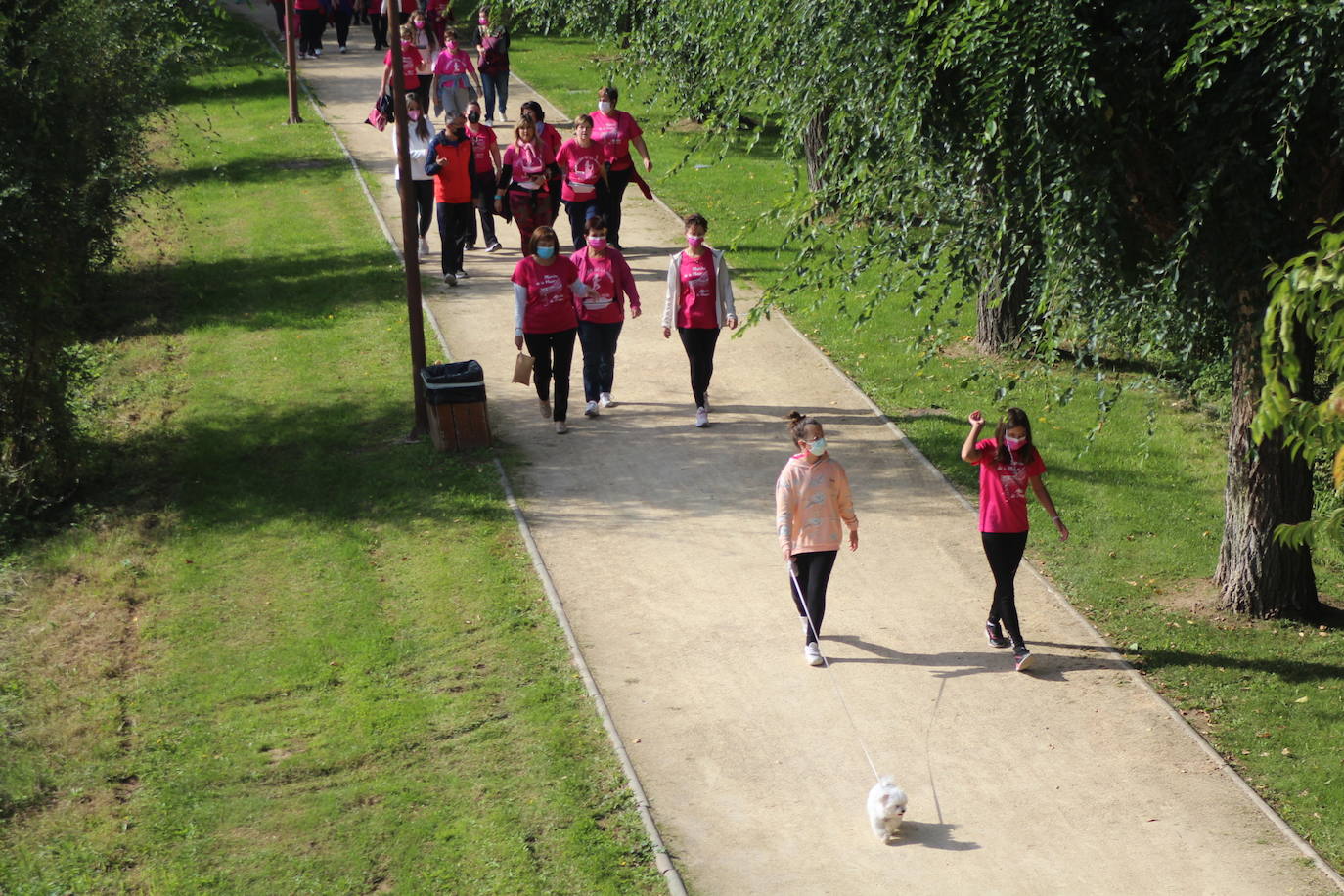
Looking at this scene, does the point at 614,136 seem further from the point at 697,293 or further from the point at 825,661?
the point at 825,661

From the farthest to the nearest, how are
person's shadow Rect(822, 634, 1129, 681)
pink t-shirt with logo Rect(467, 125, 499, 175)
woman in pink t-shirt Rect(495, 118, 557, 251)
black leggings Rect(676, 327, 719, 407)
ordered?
pink t-shirt with logo Rect(467, 125, 499, 175)
woman in pink t-shirt Rect(495, 118, 557, 251)
black leggings Rect(676, 327, 719, 407)
person's shadow Rect(822, 634, 1129, 681)

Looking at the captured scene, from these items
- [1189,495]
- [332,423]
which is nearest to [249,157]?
[332,423]

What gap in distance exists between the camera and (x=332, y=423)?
1321 centimetres

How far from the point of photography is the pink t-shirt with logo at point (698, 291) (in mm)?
12227

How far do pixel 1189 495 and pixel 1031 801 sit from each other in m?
5.02

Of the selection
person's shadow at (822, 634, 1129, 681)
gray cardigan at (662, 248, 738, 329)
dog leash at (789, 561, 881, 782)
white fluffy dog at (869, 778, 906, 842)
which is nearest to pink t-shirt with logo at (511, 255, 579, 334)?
gray cardigan at (662, 248, 738, 329)

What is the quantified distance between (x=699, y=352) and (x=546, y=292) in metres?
1.46

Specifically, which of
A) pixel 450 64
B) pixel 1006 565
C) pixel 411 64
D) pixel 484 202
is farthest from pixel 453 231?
pixel 1006 565

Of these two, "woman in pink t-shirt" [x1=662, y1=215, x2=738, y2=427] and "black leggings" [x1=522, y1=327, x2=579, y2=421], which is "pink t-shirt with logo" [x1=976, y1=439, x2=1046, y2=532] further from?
"black leggings" [x1=522, y1=327, x2=579, y2=421]

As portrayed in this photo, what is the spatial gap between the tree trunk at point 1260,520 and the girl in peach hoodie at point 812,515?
285cm

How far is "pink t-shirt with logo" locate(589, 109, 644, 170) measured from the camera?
1606 cm

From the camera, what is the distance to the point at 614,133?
16.1 meters

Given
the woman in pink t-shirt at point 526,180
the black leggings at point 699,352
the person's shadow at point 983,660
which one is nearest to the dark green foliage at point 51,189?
the woman in pink t-shirt at point 526,180

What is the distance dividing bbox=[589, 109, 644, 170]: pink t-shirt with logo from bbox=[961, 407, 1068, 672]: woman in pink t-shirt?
8.29 metres
